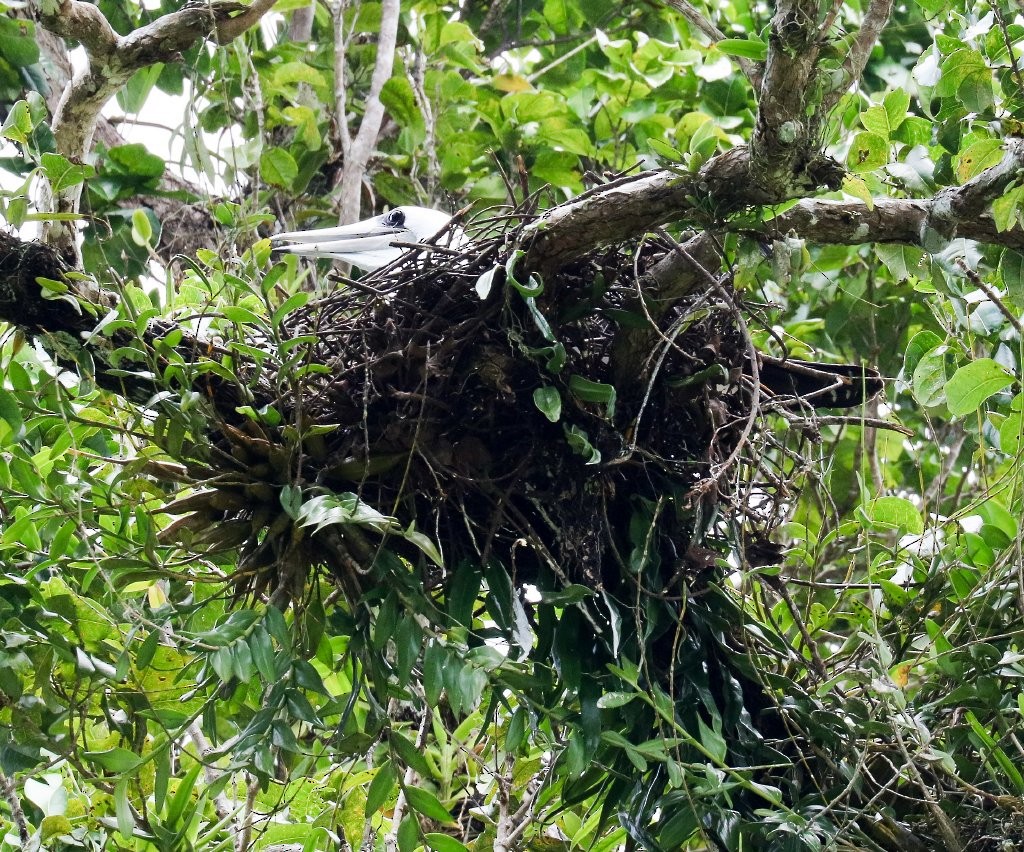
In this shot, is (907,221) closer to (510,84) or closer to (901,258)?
(901,258)

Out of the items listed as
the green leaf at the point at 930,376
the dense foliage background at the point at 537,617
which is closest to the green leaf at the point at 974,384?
the dense foliage background at the point at 537,617

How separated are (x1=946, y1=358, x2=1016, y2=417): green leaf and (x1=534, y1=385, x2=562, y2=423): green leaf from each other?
0.60m

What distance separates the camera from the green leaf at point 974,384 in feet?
5.38

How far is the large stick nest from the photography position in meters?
1.55

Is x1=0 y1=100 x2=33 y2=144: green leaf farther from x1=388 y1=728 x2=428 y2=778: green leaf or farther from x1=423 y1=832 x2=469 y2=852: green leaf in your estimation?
x1=423 y1=832 x2=469 y2=852: green leaf

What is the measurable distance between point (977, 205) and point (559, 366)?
570mm

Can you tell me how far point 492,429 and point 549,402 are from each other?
0.15 metres

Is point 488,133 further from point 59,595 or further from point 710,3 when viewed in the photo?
point 59,595

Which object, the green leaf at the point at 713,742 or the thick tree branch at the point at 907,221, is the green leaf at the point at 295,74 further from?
the green leaf at the point at 713,742

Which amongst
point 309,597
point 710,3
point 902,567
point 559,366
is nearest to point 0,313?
point 309,597

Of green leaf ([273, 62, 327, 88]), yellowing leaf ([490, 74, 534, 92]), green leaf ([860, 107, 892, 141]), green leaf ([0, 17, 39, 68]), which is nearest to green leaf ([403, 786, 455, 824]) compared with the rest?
green leaf ([860, 107, 892, 141])

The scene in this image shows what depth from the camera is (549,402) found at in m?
1.49

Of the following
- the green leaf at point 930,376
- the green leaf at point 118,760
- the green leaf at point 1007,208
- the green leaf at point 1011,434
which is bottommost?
the green leaf at point 1011,434

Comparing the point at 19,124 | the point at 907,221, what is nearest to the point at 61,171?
the point at 19,124
